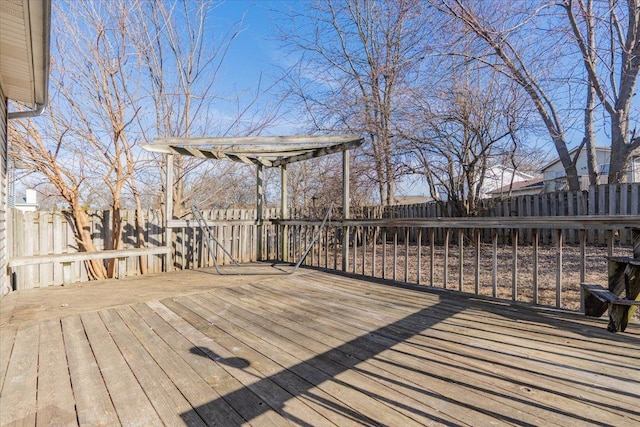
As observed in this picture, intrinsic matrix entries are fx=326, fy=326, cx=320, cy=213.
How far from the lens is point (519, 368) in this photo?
1.86 metres

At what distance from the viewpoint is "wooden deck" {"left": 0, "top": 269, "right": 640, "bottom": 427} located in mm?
1468

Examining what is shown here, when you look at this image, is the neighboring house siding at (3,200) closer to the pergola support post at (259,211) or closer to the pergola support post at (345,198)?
the pergola support post at (259,211)

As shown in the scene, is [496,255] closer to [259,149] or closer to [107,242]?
[259,149]

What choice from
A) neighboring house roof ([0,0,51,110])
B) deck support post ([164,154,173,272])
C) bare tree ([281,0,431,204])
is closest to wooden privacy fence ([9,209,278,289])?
deck support post ([164,154,173,272])

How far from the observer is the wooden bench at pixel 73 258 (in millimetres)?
3807

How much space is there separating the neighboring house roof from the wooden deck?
2.33 metres

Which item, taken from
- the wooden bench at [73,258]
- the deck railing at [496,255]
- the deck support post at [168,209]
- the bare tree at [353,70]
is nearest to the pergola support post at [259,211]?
the deck railing at [496,255]

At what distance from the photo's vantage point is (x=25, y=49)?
2834 mm

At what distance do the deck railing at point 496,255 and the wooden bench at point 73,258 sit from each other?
2272 millimetres

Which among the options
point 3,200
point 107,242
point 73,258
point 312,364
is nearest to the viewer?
point 312,364

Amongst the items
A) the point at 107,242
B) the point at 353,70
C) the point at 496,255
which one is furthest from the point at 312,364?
the point at 353,70

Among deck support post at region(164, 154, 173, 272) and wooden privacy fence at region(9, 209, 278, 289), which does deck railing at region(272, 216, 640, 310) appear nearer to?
wooden privacy fence at region(9, 209, 278, 289)

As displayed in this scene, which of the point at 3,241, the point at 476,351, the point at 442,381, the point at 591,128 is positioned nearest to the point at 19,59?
the point at 3,241

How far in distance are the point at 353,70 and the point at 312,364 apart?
10.2 m
